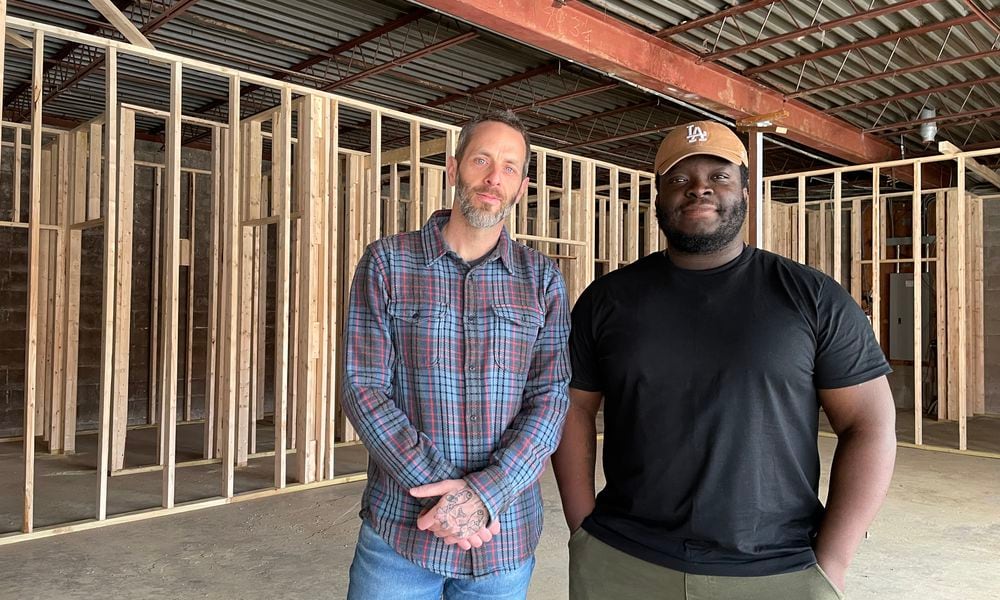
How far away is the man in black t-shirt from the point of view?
167 cm

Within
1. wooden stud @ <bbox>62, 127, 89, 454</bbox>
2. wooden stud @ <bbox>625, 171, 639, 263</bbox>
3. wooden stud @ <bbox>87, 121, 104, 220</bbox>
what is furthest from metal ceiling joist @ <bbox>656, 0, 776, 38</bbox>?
wooden stud @ <bbox>62, 127, 89, 454</bbox>

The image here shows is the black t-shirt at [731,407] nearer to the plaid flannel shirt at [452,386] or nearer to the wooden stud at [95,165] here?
the plaid flannel shirt at [452,386]

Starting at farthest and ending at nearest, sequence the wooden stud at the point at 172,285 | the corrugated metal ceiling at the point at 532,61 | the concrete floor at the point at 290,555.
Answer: the corrugated metal ceiling at the point at 532,61, the wooden stud at the point at 172,285, the concrete floor at the point at 290,555

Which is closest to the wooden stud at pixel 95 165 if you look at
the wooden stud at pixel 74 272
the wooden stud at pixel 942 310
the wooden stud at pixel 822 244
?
the wooden stud at pixel 74 272

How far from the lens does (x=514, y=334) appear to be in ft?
5.91

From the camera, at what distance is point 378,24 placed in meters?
7.84

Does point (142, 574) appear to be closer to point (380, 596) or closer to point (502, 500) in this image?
point (380, 596)

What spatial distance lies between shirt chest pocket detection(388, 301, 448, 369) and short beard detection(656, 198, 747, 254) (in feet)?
1.89

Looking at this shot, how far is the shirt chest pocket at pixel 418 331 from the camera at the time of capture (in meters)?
1.76

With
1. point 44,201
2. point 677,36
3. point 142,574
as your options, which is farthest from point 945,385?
point 44,201

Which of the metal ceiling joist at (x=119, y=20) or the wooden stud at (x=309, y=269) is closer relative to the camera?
the metal ceiling joist at (x=119, y=20)

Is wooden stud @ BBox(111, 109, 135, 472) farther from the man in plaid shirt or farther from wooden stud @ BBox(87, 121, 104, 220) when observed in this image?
the man in plaid shirt

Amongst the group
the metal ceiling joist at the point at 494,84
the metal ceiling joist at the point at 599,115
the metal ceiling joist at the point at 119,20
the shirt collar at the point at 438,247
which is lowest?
the shirt collar at the point at 438,247

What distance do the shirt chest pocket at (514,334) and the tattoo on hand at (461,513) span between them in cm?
31
